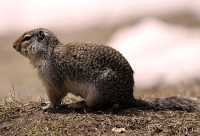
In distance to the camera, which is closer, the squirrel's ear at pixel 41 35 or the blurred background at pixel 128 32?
the squirrel's ear at pixel 41 35

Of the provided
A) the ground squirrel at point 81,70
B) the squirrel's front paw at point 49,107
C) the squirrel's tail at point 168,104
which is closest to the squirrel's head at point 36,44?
the ground squirrel at point 81,70

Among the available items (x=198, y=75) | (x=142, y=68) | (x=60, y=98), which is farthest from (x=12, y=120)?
(x=142, y=68)

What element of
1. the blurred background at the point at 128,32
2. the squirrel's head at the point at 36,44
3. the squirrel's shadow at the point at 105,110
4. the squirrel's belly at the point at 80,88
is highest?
the blurred background at the point at 128,32

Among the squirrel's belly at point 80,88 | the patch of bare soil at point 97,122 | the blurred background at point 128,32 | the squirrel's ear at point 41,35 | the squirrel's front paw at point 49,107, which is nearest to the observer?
the patch of bare soil at point 97,122

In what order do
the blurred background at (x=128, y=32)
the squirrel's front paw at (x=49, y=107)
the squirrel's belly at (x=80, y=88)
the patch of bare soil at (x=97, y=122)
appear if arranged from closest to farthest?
the patch of bare soil at (x=97, y=122), the squirrel's belly at (x=80, y=88), the squirrel's front paw at (x=49, y=107), the blurred background at (x=128, y=32)

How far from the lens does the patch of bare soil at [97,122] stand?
9.33m

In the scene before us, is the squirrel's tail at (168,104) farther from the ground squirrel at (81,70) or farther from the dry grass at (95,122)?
the dry grass at (95,122)

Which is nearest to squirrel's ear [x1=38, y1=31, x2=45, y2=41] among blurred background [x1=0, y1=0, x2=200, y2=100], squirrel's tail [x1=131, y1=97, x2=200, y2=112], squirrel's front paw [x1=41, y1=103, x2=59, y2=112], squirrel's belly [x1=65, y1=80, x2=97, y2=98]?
squirrel's belly [x1=65, y1=80, x2=97, y2=98]

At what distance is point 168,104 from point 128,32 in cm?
1309

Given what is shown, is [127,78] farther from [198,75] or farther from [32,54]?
[198,75]

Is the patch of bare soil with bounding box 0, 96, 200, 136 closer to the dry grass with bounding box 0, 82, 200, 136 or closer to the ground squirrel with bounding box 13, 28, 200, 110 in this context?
the dry grass with bounding box 0, 82, 200, 136

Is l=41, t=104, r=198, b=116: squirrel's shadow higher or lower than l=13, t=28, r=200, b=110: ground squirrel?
lower

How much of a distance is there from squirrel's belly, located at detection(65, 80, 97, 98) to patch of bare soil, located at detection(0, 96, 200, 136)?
26 centimetres

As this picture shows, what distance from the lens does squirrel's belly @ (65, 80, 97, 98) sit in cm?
1000
